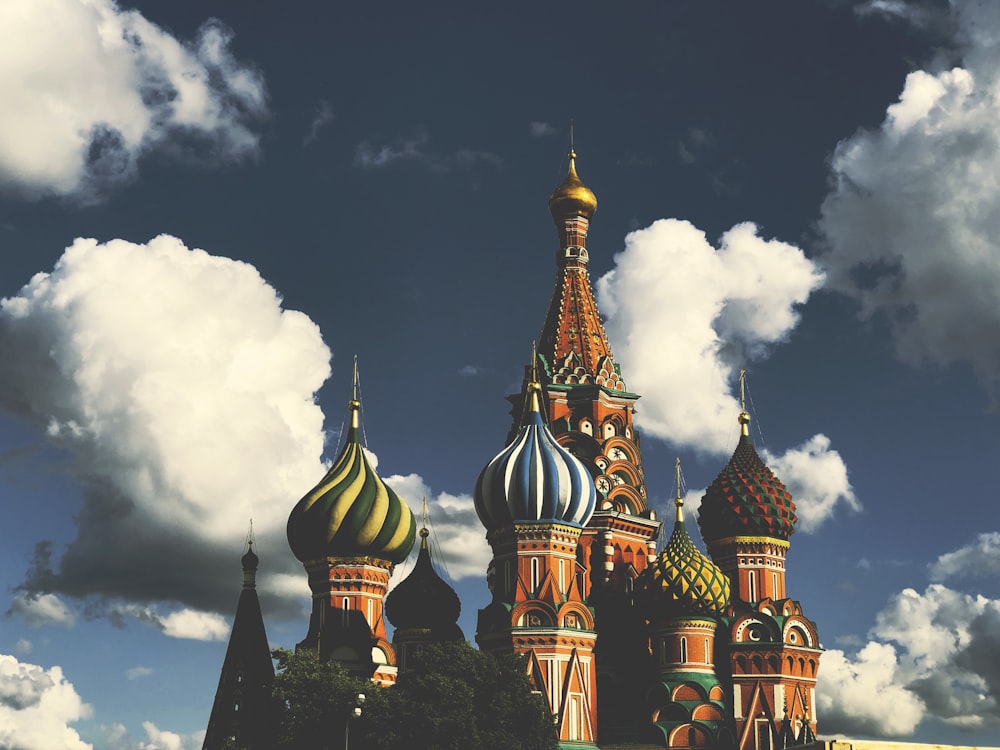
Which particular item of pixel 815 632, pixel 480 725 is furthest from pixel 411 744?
pixel 815 632

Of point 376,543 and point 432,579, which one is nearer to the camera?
point 376,543

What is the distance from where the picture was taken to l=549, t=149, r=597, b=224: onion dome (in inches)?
2346

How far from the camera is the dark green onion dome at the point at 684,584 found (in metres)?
50.5

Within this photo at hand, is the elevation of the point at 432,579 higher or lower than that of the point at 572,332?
lower

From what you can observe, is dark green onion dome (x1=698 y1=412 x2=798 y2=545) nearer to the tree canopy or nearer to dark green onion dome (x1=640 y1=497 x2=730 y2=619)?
dark green onion dome (x1=640 y1=497 x2=730 y2=619)

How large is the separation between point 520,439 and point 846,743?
18032mm

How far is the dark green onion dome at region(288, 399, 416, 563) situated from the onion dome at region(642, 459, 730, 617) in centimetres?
835

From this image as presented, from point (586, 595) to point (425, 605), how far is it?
6.00 m

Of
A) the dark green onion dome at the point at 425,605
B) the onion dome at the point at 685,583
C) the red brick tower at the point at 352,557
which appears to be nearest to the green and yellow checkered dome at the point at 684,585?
the onion dome at the point at 685,583

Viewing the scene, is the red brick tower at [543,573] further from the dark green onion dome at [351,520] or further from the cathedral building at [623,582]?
the dark green onion dome at [351,520]

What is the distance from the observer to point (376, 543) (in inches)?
1973

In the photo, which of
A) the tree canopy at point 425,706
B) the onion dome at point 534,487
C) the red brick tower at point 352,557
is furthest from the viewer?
the red brick tower at point 352,557

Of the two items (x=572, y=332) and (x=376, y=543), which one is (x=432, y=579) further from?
(x=572, y=332)

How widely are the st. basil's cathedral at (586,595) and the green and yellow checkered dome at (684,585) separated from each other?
0.06 m
